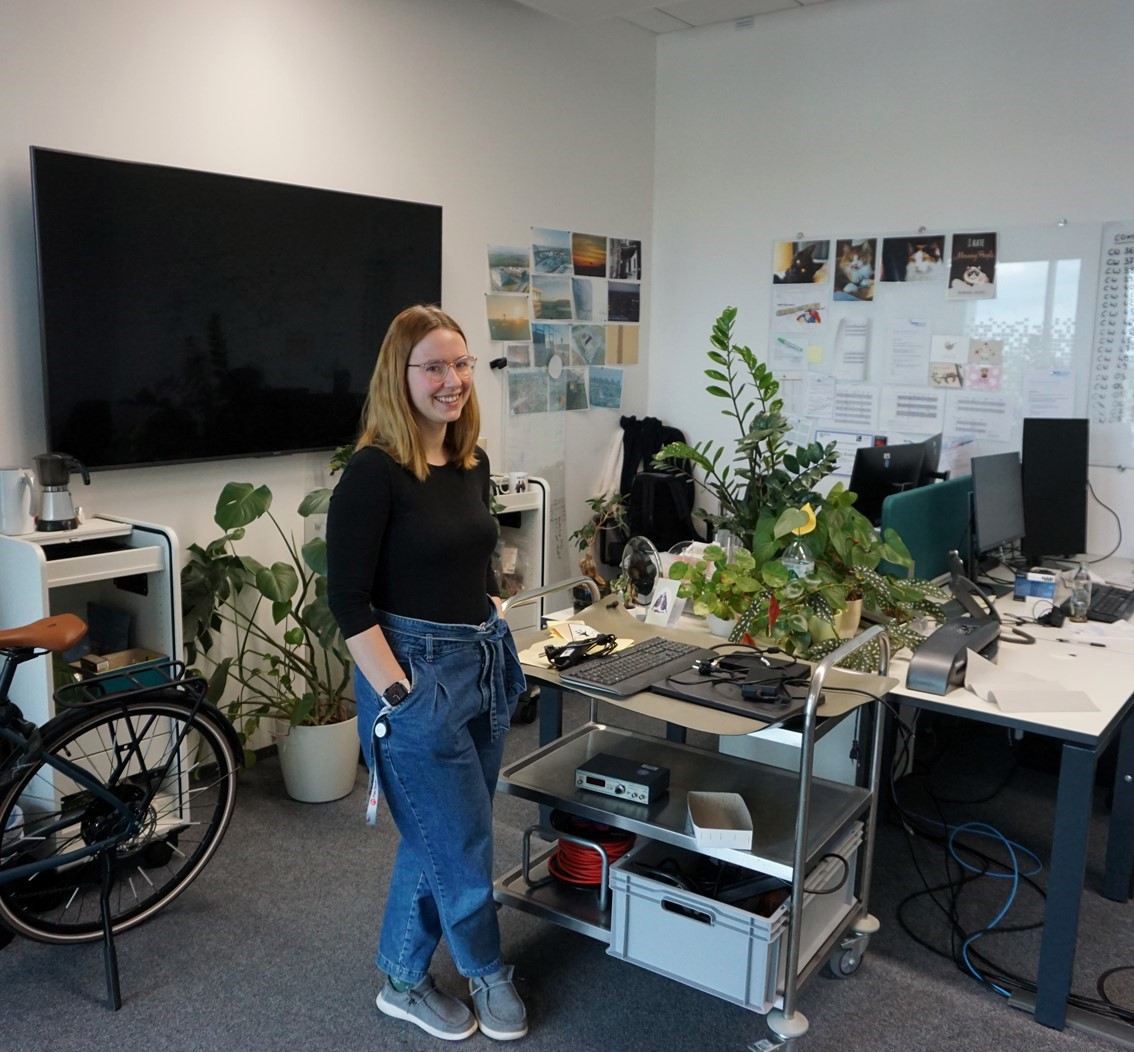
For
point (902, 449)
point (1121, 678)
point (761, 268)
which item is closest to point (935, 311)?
point (761, 268)

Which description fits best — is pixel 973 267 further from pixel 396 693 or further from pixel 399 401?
pixel 396 693

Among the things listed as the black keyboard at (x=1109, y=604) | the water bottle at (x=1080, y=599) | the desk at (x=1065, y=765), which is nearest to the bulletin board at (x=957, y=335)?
the black keyboard at (x=1109, y=604)

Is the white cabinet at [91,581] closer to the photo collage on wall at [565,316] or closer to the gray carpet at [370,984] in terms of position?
the gray carpet at [370,984]

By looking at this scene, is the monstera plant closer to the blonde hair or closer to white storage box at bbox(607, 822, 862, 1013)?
the blonde hair

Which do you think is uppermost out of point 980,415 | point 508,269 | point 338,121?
point 338,121

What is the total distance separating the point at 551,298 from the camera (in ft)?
15.0

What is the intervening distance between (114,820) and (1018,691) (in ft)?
6.77

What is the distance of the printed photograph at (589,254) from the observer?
4.70 m

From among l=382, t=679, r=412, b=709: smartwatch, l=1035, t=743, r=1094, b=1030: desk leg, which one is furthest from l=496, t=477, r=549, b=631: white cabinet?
l=1035, t=743, r=1094, b=1030: desk leg

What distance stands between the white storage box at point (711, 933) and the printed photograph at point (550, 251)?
2900 mm

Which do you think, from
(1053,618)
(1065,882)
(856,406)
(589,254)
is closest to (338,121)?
(589,254)

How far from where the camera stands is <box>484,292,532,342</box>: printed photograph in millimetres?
4281

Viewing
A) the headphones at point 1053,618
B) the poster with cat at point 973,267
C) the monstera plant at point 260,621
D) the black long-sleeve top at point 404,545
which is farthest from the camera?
the poster with cat at point 973,267

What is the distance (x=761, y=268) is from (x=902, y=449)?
169 centimetres
